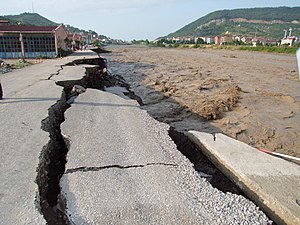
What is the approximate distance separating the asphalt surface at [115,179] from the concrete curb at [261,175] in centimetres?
A: 39

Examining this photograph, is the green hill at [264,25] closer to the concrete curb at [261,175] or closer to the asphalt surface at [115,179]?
the concrete curb at [261,175]

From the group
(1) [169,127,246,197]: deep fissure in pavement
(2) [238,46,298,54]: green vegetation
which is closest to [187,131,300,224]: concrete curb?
(1) [169,127,246,197]: deep fissure in pavement

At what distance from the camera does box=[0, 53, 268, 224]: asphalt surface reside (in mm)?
2625

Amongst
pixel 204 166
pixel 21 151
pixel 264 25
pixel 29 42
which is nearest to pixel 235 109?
pixel 204 166

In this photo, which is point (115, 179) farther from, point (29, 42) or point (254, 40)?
point (254, 40)

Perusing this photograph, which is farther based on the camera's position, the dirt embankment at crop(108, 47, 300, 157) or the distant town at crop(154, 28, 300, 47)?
the distant town at crop(154, 28, 300, 47)

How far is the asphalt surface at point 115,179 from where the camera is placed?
2625 mm

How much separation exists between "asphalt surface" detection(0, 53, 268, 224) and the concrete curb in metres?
0.39

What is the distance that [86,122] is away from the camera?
17.4 ft

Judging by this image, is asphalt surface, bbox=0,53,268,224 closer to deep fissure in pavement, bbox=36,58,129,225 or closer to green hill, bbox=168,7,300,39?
deep fissure in pavement, bbox=36,58,129,225

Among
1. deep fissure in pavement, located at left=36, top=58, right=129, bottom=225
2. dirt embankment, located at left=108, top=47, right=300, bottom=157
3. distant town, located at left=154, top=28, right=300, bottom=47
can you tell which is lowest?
dirt embankment, located at left=108, top=47, right=300, bottom=157

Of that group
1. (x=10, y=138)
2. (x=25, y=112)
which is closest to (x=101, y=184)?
(x=10, y=138)

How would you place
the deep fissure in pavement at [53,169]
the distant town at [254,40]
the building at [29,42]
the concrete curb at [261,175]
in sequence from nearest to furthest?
the deep fissure in pavement at [53,169]
the concrete curb at [261,175]
the building at [29,42]
the distant town at [254,40]

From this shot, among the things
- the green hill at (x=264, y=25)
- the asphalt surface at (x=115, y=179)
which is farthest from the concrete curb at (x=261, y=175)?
the green hill at (x=264, y=25)
